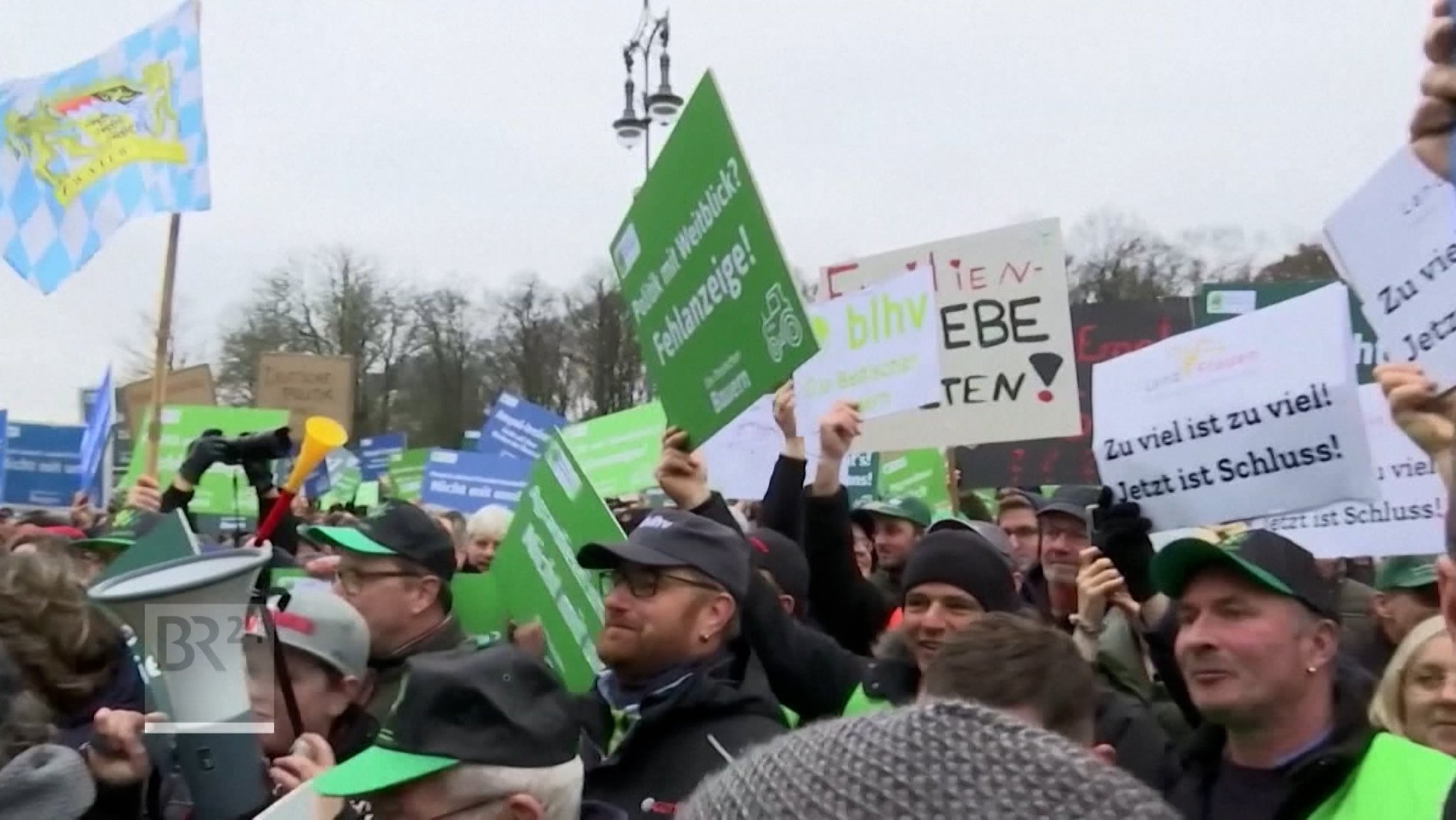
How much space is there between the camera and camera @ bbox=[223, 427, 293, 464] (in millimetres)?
4074

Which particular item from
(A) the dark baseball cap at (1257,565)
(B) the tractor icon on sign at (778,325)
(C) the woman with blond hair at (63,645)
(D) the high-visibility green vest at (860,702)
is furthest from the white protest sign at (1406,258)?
(C) the woman with blond hair at (63,645)

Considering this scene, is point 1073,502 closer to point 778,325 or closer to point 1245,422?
point 1245,422

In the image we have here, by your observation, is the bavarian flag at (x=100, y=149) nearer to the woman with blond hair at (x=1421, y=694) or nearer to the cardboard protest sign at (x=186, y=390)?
the woman with blond hair at (x=1421, y=694)

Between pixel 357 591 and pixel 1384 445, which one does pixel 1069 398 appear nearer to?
pixel 1384 445

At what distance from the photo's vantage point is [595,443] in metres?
8.23

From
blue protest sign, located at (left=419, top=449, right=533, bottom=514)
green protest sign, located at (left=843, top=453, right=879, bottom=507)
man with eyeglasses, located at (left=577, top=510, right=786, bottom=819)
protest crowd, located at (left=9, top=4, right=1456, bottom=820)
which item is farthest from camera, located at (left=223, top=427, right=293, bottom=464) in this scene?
blue protest sign, located at (left=419, top=449, right=533, bottom=514)

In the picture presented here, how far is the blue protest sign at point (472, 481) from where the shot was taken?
32.2 ft

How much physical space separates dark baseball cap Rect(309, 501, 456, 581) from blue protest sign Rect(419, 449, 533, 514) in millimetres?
5608

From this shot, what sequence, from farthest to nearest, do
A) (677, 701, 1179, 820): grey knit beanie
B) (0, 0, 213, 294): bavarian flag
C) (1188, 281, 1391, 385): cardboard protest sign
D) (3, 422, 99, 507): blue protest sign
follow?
(3, 422, 99, 507): blue protest sign, (0, 0, 213, 294): bavarian flag, (1188, 281, 1391, 385): cardboard protest sign, (677, 701, 1179, 820): grey knit beanie

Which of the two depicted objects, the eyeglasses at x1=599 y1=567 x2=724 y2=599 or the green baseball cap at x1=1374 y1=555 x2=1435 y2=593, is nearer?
the eyeglasses at x1=599 y1=567 x2=724 y2=599

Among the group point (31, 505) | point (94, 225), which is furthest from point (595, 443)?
point (31, 505)

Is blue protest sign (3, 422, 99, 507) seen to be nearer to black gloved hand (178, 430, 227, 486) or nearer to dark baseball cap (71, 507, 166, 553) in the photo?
dark baseball cap (71, 507, 166, 553)

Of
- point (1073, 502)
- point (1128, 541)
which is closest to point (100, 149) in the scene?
point (1073, 502)

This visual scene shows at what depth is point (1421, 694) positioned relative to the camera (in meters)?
2.82
